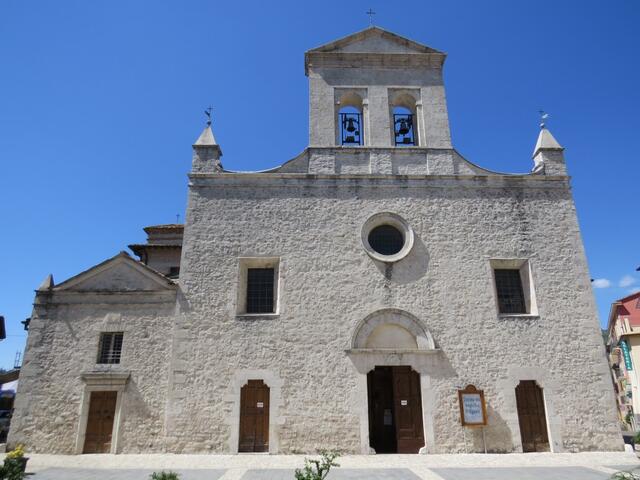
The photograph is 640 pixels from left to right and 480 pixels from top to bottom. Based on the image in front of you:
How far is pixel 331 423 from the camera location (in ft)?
40.4

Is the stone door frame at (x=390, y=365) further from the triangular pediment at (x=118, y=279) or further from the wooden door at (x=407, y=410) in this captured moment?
the triangular pediment at (x=118, y=279)

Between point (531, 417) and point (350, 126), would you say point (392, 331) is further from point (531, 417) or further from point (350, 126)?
point (350, 126)

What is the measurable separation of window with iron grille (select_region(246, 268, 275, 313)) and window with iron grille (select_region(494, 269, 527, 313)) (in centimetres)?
719

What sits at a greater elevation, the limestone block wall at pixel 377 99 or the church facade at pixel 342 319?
the limestone block wall at pixel 377 99

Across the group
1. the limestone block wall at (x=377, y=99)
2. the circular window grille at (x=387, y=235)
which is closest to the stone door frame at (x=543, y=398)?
the circular window grille at (x=387, y=235)

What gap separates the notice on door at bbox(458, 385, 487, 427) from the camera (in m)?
12.2

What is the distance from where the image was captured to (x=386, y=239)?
571 inches

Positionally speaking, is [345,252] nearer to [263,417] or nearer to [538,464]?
[263,417]

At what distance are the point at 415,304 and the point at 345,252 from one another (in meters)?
2.66

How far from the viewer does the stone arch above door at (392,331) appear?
13.1 meters

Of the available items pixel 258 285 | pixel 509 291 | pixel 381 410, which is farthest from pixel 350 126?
pixel 381 410

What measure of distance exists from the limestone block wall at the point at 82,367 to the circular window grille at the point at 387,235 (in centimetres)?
642

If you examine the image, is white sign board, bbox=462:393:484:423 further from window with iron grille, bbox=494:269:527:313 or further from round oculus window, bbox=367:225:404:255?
round oculus window, bbox=367:225:404:255

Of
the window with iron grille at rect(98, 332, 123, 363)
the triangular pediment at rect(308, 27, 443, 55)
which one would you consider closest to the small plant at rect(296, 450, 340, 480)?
the window with iron grille at rect(98, 332, 123, 363)
